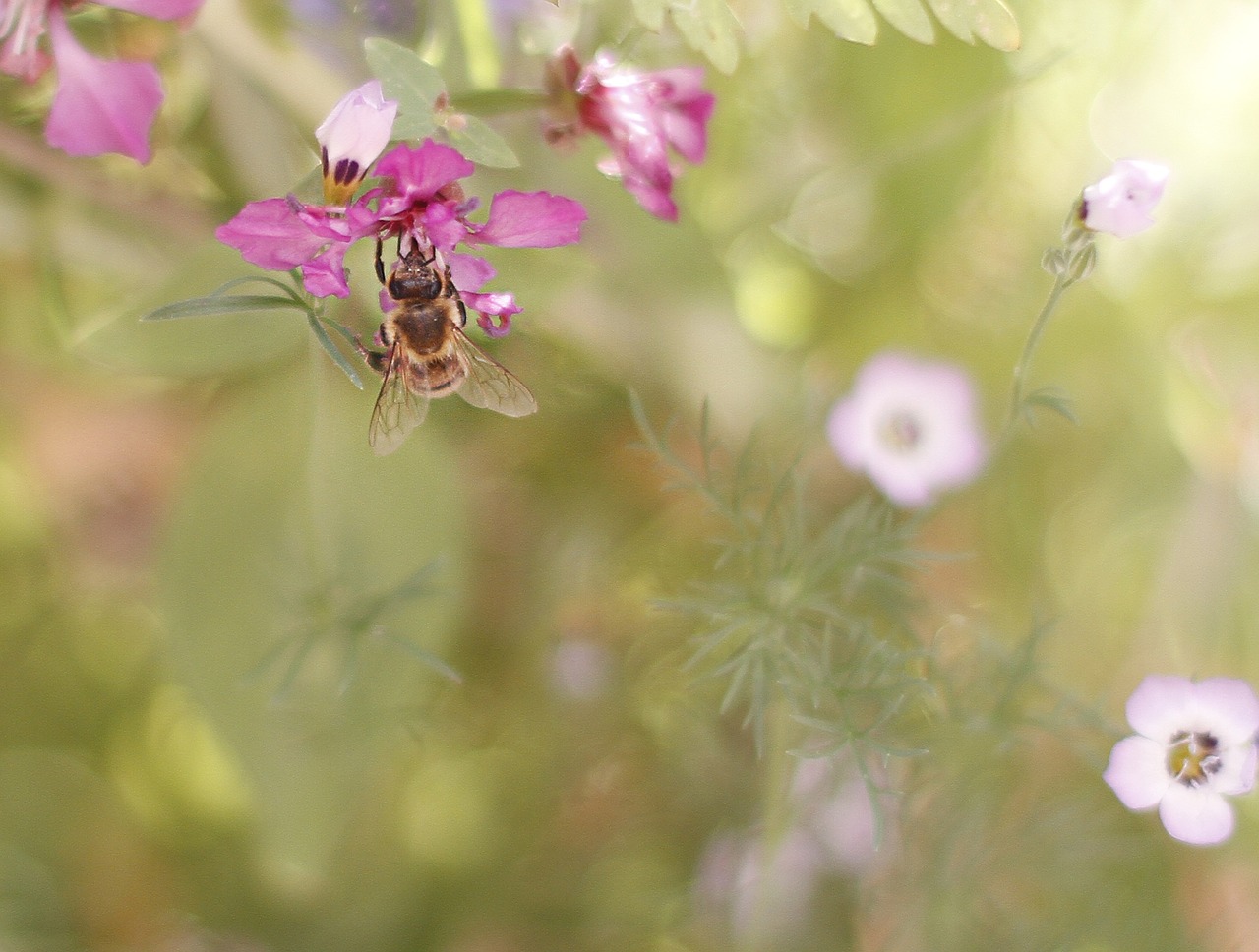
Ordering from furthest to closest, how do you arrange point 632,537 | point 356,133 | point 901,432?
1. point 632,537
2. point 901,432
3. point 356,133

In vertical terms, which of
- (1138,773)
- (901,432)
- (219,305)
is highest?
(901,432)

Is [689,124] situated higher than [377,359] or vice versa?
[689,124]

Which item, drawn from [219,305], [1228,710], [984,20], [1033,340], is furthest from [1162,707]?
[219,305]

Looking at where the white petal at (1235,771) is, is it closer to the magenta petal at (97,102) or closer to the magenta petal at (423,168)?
the magenta petal at (423,168)

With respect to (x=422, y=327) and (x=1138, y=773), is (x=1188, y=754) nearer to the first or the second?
(x=1138, y=773)

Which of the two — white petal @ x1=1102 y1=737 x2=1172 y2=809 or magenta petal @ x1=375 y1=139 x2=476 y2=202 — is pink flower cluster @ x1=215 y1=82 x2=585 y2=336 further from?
white petal @ x1=1102 y1=737 x2=1172 y2=809

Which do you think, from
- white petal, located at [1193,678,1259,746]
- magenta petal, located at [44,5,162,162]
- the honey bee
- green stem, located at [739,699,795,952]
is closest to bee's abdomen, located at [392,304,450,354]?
the honey bee
